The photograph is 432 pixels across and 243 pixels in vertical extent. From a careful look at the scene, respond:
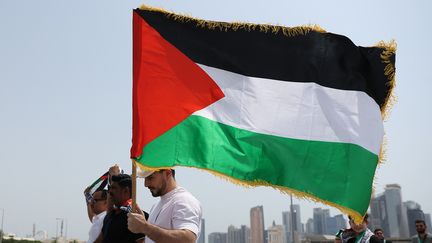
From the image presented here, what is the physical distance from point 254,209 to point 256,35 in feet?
245

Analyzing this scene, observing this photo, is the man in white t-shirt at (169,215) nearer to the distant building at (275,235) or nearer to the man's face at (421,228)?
the man's face at (421,228)

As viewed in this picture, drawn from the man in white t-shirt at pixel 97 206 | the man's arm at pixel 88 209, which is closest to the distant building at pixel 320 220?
the man's arm at pixel 88 209

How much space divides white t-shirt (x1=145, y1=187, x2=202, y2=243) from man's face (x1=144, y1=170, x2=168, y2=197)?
0.06 m

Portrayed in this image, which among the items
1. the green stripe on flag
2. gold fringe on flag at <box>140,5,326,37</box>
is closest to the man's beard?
the green stripe on flag

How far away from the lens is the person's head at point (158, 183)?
401cm

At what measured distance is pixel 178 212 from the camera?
12.3 feet

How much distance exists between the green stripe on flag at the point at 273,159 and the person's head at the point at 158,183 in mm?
135

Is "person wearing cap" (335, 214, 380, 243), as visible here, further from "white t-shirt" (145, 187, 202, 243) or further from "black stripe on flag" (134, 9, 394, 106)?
"white t-shirt" (145, 187, 202, 243)

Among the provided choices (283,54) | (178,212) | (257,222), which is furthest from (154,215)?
(257,222)

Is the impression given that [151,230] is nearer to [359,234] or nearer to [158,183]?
[158,183]

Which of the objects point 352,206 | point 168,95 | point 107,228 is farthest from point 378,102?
point 107,228

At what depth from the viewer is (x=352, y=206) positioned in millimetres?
4438

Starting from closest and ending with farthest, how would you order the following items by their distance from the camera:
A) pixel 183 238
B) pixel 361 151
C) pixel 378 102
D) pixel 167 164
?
pixel 183 238 < pixel 167 164 < pixel 361 151 < pixel 378 102

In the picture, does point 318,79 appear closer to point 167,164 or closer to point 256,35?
point 256,35
